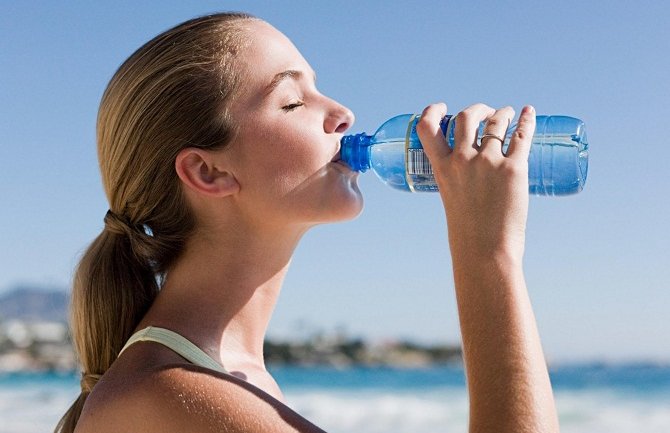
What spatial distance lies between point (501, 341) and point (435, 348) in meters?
29.9

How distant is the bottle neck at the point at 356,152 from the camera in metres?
2.05

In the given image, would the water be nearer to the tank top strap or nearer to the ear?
the ear

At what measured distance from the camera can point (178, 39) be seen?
2061mm

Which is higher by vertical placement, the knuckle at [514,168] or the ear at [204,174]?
the ear at [204,174]

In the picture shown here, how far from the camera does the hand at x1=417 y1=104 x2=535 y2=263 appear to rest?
1613 millimetres

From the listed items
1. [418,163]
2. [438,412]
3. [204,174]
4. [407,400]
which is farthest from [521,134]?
[407,400]

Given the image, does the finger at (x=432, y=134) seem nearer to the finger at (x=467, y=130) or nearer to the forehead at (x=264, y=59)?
the finger at (x=467, y=130)

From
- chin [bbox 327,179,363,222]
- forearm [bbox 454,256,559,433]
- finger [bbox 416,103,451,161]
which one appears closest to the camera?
forearm [bbox 454,256,559,433]

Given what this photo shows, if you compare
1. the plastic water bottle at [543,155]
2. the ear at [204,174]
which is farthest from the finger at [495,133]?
the ear at [204,174]

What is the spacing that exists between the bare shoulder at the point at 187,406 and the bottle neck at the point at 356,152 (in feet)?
1.91

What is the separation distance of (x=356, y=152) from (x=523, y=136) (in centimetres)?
48

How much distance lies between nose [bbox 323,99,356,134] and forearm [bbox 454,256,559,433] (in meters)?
0.52

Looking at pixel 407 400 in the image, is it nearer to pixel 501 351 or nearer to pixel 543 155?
pixel 543 155

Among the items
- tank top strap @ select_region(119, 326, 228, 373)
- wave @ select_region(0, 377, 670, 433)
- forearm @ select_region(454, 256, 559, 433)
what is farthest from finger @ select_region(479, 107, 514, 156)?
wave @ select_region(0, 377, 670, 433)
